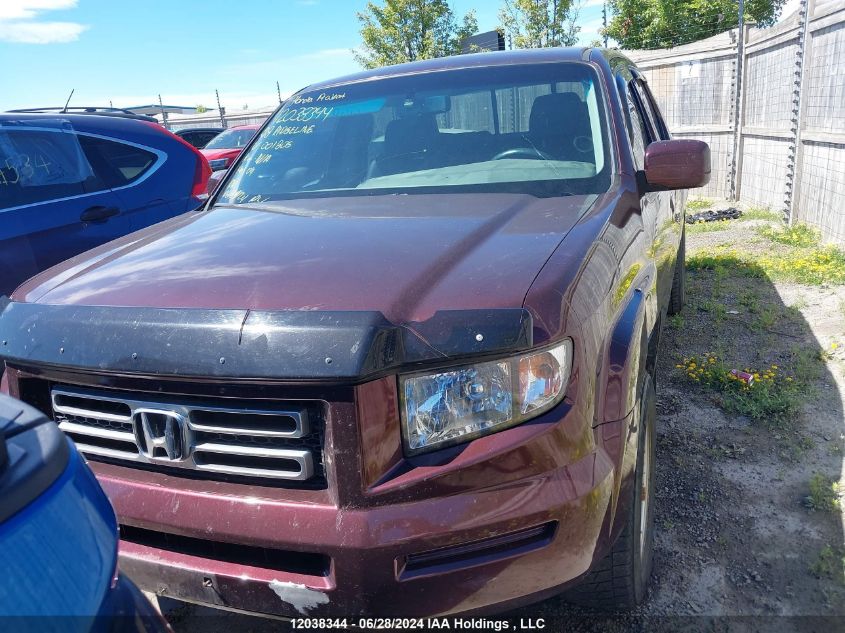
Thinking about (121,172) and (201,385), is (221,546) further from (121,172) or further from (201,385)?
(121,172)

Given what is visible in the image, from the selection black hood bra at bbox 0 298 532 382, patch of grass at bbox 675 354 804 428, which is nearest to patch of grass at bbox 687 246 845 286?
patch of grass at bbox 675 354 804 428

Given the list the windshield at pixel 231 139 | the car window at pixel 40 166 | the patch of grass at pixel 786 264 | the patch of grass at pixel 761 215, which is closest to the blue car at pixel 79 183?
the car window at pixel 40 166

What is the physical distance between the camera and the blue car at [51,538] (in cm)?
85

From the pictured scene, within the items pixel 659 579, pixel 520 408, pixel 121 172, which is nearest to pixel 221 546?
pixel 520 408

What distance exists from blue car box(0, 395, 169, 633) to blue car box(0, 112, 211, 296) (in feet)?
11.4

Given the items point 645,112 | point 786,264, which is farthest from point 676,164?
point 786,264

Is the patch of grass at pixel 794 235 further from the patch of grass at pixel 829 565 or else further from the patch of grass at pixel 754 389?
the patch of grass at pixel 829 565

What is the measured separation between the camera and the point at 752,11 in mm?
26797

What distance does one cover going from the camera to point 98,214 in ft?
14.7

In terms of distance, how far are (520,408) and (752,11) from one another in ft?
101

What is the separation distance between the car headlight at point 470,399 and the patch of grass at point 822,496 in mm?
1899

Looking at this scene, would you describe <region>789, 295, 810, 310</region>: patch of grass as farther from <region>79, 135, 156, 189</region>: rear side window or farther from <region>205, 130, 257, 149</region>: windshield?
<region>205, 130, 257, 149</region>: windshield

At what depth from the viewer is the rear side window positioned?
15.3ft

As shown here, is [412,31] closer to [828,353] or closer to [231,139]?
[231,139]
